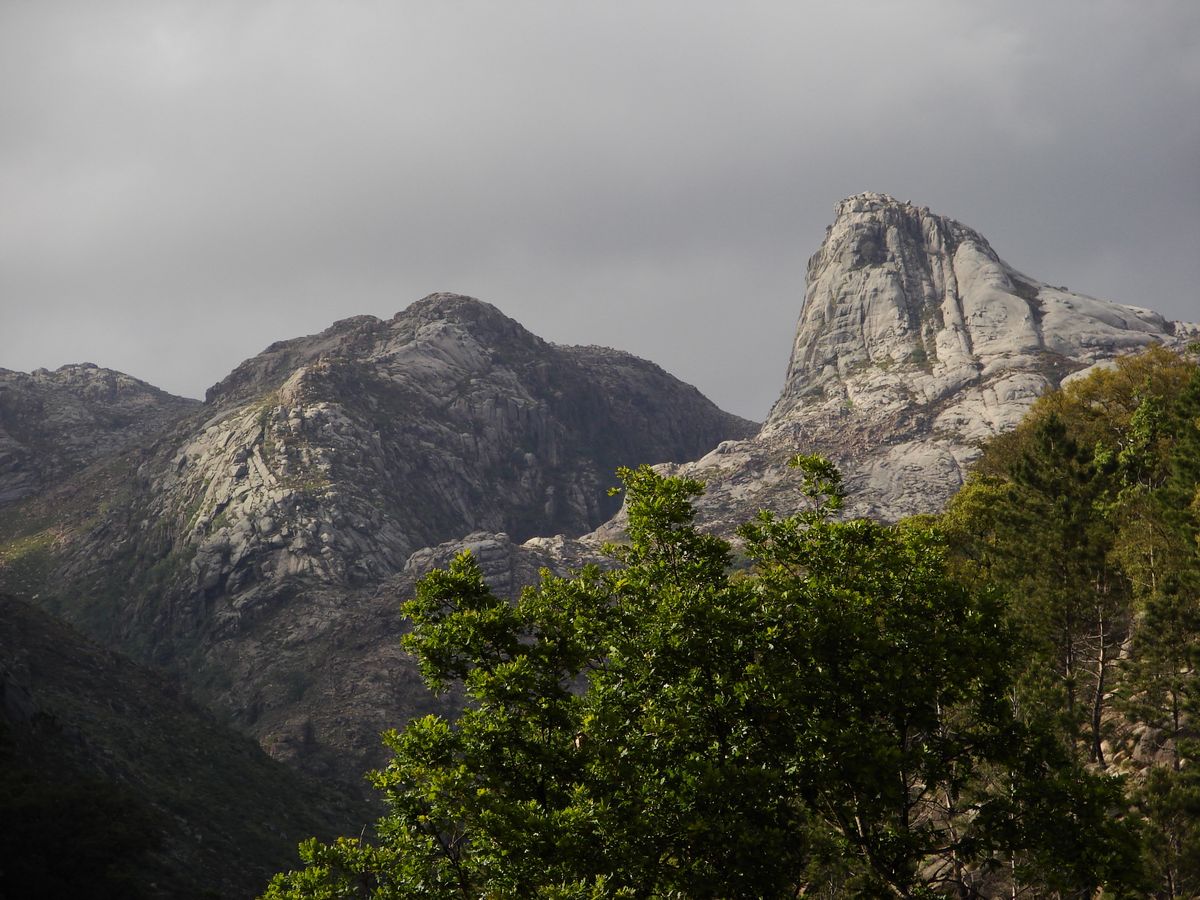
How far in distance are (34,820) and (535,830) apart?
4632 centimetres

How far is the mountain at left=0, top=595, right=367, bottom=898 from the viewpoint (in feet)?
176

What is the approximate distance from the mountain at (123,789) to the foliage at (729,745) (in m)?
37.1

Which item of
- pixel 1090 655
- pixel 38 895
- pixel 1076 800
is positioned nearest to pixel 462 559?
pixel 1076 800

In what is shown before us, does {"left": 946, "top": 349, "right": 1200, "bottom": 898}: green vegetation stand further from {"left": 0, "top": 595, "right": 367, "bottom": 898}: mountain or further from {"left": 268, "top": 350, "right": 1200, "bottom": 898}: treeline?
{"left": 0, "top": 595, "right": 367, "bottom": 898}: mountain

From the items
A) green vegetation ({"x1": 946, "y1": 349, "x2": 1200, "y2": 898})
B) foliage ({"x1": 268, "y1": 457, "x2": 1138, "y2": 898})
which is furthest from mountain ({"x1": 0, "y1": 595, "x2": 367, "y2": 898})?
green vegetation ({"x1": 946, "y1": 349, "x2": 1200, "y2": 898})

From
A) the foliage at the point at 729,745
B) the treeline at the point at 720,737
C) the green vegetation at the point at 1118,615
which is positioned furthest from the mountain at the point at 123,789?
the green vegetation at the point at 1118,615

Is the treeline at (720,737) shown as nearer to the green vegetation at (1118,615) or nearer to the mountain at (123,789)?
the green vegetation at (1118,615)

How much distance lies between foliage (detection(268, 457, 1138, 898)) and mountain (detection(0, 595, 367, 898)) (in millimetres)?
37122

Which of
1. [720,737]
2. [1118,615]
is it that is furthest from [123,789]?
[1118,615]

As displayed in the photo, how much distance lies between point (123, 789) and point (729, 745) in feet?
251

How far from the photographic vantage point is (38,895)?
49.2 meters

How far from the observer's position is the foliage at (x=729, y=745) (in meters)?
21.6

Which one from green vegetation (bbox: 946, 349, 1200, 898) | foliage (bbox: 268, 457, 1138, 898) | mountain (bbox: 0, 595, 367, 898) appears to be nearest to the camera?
foliage (bbox: 268, 457, 1138, 898)

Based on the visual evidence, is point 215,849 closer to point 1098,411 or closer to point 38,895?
point 38,895
